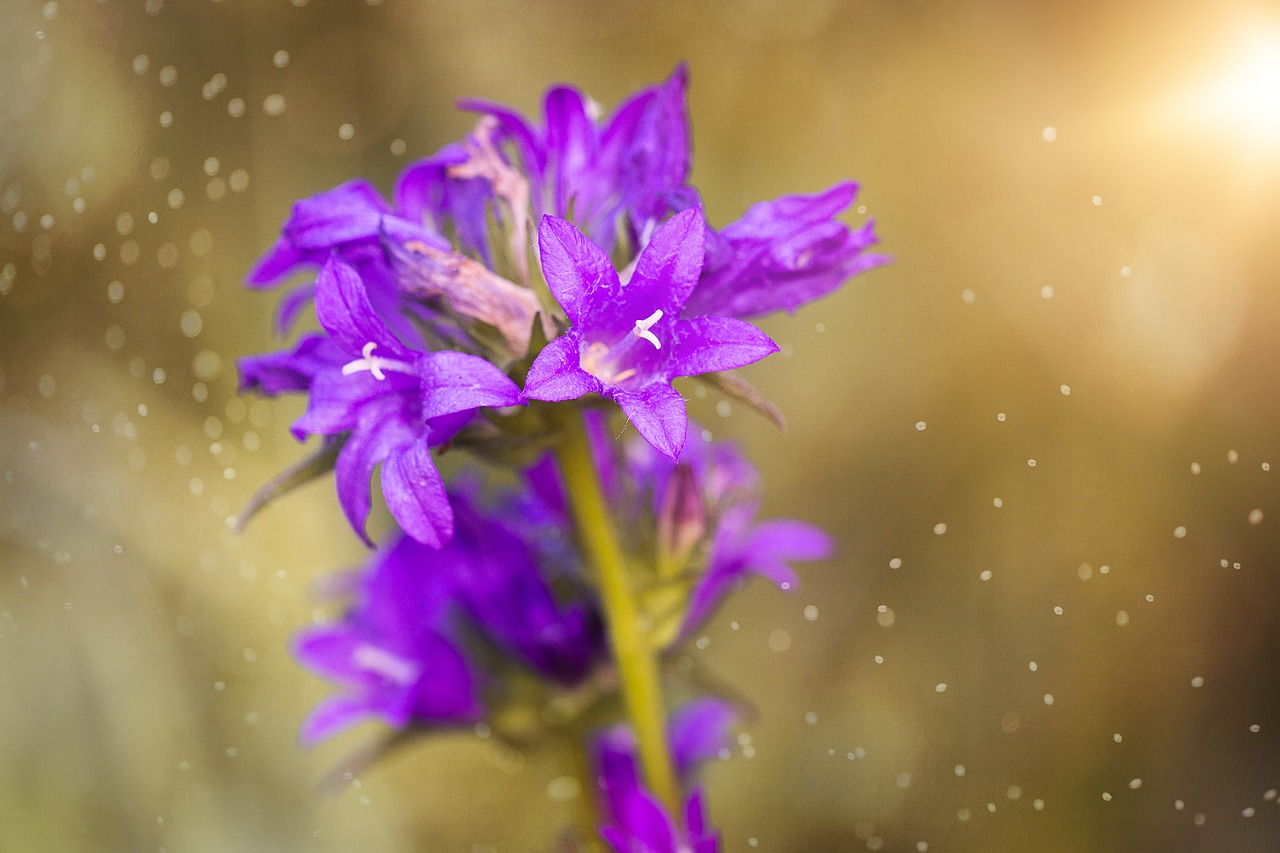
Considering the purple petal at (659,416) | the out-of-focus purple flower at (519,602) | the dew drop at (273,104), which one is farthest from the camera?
the dew drop at (273,104)

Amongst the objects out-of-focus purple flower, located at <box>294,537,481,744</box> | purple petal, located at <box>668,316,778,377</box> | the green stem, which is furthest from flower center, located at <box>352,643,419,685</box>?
purple petal, located at <box>668,316,778,377</box>

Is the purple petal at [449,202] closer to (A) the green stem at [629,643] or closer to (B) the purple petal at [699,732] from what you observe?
(A) the green stem at [629,643]

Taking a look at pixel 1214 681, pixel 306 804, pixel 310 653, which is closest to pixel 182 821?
pixel 306 804

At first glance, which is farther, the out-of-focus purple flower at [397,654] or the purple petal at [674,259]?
the out-of-focus purple flower at [397,654]

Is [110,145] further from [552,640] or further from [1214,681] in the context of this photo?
[1214,681]

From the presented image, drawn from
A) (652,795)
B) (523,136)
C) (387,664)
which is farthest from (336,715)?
(523,136)

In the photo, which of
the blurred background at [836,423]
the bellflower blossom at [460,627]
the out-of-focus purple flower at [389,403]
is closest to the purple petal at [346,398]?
the out-of-focus purple flower at [389,403]

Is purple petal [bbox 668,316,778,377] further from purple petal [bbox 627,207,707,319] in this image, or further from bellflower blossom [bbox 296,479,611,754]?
bellflower blossom [bbox 296,479,611,754]
